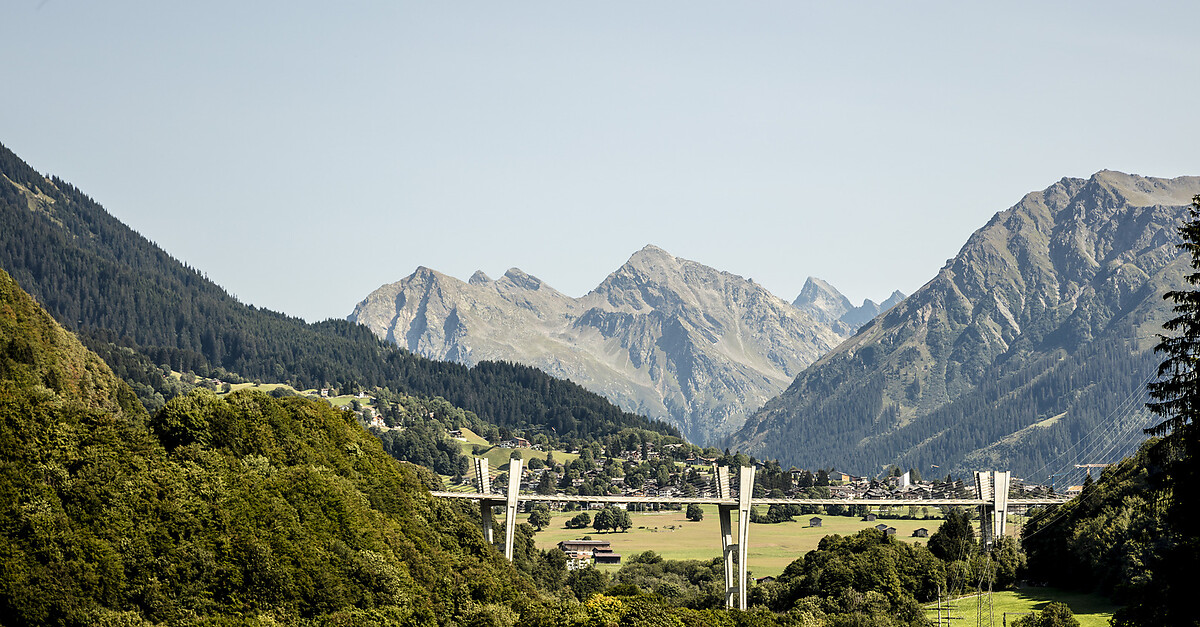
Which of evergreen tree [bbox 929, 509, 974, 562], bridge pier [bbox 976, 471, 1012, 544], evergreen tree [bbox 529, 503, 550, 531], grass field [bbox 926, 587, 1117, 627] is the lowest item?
grass field [bbox 926, 587, 1117, 627]

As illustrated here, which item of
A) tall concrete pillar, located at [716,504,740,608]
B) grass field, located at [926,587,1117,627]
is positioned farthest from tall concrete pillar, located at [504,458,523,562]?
grass field, located at [926,587,1117,627]

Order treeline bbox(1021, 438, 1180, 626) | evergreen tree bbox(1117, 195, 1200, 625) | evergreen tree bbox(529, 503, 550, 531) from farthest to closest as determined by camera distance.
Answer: evergreen tree bbox(529, 503, 550, 531) → treeline bbox(1021, 438, 1180, 626) → evergreen tree bbox(1117, 195, 1200, 625)

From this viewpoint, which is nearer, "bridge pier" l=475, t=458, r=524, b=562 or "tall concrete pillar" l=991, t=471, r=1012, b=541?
"bridge pier" l=475, t=458, r=524, b=562

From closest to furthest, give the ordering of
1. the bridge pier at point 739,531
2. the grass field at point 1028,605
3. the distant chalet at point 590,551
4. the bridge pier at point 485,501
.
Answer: the grass field at point 1028,605 → the bridge pier at point 739,531 → the bridge pier at point 485,501 → the distant chalet at point 590,551

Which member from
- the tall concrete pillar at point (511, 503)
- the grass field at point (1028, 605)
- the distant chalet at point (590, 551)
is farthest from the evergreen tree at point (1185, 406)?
the distant chalet at point (590, 551)

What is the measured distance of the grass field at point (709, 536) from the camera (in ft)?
431

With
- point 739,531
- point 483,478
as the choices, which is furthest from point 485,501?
point 739,531

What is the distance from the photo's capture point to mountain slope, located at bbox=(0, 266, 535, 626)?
135 feet

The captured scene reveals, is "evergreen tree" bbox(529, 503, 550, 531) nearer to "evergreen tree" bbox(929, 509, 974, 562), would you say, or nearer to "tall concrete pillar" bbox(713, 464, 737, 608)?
"evergreen tree" bbox(929, 509, 974, 562)

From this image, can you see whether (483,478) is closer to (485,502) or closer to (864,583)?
(485,502)

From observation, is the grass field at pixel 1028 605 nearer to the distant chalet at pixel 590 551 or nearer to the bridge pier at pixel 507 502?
the bridge pier at pixel 507 502

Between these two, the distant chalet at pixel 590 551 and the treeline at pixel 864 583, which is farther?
the distant chalet at pixel 590 551

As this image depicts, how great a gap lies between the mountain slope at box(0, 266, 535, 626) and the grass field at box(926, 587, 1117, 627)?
25619 millimetres

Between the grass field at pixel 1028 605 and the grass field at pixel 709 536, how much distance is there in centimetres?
4125
